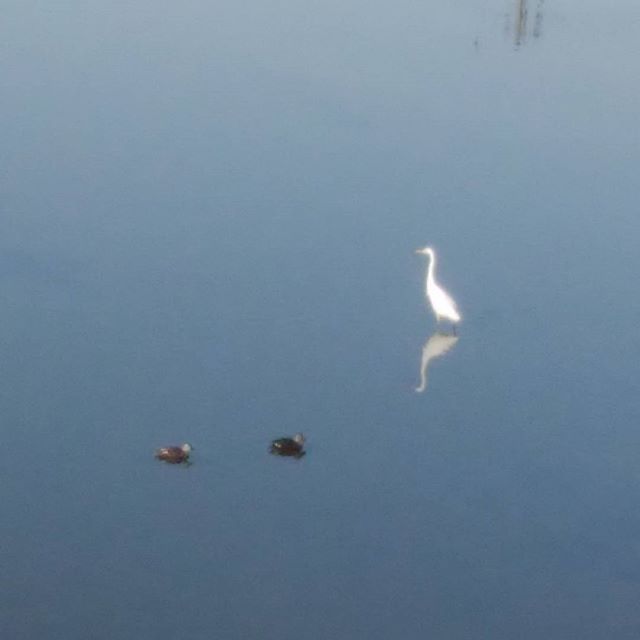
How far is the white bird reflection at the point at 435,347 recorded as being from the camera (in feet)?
13.6

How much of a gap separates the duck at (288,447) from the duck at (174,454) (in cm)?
19

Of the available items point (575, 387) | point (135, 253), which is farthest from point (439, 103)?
point (575, 387)

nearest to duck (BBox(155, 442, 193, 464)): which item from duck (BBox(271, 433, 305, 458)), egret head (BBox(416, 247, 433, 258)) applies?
duck (BBox(271, 433, 305, 458))

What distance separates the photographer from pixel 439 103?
5727 mm

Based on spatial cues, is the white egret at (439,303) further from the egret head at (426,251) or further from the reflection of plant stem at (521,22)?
the reflection of plant stem at (521,22)

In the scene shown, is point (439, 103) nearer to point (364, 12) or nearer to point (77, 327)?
point (364, 12)

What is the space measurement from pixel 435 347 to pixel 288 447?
2.11ft

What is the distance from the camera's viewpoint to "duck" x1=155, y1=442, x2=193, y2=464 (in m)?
3.70

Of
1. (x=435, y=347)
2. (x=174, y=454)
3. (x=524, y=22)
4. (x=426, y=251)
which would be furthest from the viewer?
(x=524, y=22)

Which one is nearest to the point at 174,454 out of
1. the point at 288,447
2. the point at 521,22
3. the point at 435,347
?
the point at 288,447

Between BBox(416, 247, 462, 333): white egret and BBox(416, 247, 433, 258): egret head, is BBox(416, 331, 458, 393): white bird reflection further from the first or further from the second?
BBox(416, 247, 433, 258): egret head

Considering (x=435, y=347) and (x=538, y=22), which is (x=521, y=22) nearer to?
(x=538, y=22)

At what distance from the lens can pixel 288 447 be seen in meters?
3.74

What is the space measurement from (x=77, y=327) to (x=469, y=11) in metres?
3.10
